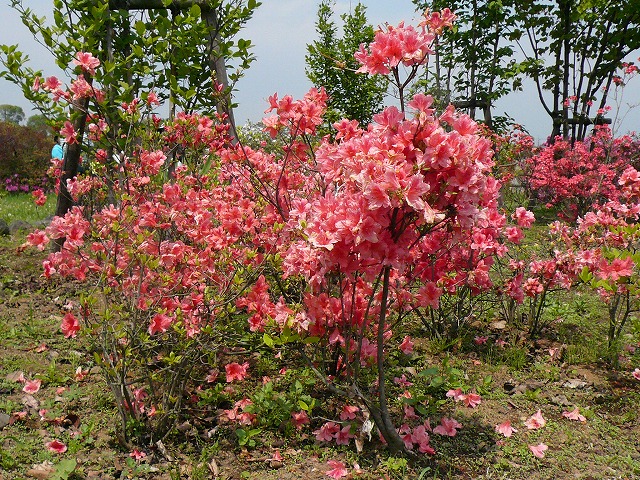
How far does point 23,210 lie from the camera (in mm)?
9562

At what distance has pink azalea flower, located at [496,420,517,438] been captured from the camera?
104 inches

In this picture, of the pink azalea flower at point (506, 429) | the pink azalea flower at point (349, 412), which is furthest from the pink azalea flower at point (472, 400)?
the pink azalea flower at point (349, 412)

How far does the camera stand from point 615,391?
3.08 metres

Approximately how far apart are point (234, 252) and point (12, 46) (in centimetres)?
190

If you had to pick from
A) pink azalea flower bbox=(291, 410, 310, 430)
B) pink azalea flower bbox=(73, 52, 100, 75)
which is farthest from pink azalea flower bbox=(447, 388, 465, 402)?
pink azalea flower bbox=(73, 52, 100, 75)

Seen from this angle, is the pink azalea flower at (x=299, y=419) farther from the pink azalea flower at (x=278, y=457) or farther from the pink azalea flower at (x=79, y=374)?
the pink azalea flower at (x=79, y=374)

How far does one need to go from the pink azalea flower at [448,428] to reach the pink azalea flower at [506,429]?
0.71 feet

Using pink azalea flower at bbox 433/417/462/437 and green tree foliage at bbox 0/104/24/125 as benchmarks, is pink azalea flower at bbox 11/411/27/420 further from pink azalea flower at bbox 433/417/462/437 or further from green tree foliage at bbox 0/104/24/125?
green tree foliage at bbox 0/104/24/125

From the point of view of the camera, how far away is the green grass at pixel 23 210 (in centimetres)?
889

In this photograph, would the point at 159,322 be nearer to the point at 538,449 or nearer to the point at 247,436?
the point at 247,436

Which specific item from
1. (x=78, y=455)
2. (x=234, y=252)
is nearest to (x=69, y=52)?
(x=234, y=252)

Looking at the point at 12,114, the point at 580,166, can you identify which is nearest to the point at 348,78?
the point at 580,166

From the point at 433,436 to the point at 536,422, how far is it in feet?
1.82

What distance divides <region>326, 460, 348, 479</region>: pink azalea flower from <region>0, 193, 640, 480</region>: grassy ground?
7 centimetres
